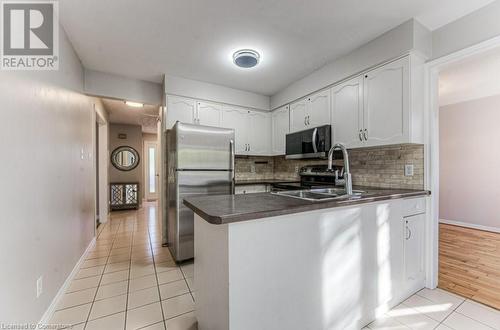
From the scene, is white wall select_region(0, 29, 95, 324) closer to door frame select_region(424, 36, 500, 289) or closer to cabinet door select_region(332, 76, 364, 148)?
cabinet door select_region(332, 76, 364, 148)

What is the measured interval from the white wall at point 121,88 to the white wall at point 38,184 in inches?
13.3

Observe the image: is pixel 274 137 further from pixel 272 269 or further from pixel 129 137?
pixel 129 137

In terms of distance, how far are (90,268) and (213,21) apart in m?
3.01

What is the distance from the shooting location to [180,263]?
2.71m

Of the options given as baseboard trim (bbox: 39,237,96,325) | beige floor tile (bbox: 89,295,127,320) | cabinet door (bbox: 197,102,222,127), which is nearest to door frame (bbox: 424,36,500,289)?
cabinet door (bbox: 197,102,222,127)

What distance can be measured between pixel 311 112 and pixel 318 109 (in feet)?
Result: 0.45

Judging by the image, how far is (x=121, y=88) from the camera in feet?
10.4

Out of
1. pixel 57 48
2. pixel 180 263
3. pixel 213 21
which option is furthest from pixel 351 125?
pixel 57 48

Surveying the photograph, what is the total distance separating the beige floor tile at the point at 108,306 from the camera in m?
1.77

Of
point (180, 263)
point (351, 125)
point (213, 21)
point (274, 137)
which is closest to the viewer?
point (213, 21)

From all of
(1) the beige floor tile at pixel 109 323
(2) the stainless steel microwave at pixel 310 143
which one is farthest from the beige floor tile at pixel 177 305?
(2) the stainless steel microwave at pixel 310 143

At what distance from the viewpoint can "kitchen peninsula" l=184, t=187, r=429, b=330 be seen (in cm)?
113

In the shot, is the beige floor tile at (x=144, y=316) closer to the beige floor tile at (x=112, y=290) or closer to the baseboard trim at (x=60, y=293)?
the beige floor tile at (x=112, y=290)

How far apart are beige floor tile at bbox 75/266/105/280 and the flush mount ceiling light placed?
2.88m
